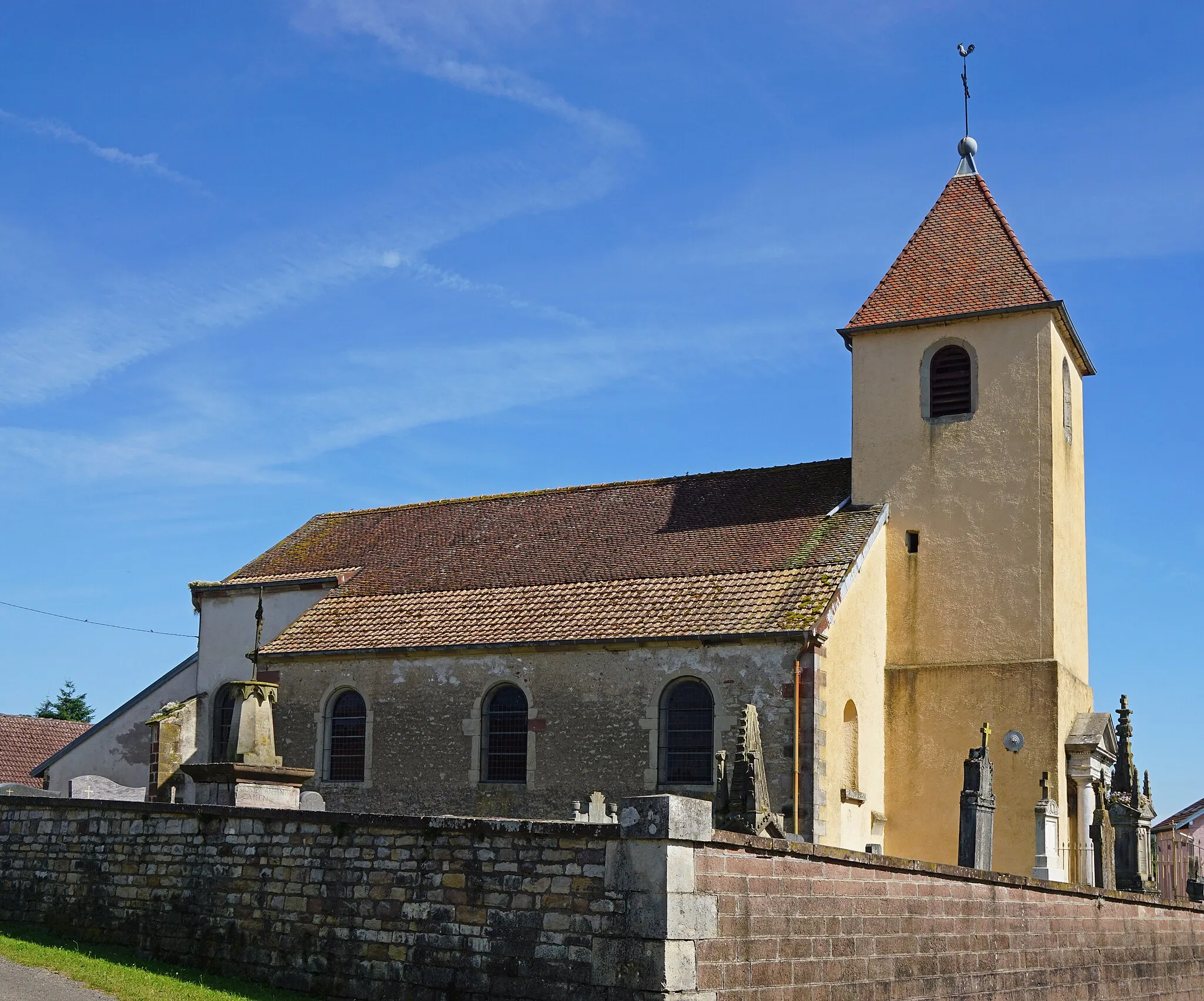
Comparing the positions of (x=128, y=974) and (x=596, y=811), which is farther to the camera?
(x=596, y=811)

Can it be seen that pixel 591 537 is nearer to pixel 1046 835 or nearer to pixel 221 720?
pixel 221 720

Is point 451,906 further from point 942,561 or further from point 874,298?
point 874,298

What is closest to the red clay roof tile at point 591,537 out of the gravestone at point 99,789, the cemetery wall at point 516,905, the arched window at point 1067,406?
the arched window at point 1067,406

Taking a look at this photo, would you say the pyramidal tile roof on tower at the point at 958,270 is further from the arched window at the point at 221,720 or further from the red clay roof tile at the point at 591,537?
the arched window at the point at 221,720

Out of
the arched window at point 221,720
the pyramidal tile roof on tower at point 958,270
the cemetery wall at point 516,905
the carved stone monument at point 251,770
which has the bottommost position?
the cemetery wall at point 516,905

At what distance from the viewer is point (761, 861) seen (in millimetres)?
11898

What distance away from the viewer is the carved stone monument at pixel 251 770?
16.0 metres

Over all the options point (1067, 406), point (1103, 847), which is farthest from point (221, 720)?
point (1067, 406)

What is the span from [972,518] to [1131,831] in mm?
5929

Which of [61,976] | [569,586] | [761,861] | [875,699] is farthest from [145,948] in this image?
[875,699]

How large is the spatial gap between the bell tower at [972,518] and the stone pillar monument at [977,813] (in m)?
4.17

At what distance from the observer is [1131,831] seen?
2222cm

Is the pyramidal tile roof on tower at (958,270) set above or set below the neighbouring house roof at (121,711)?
above

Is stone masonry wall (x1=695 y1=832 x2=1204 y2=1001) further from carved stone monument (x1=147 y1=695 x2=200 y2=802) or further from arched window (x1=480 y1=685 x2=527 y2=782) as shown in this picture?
carved stone monument (x1=147 y1=695 x2=200 y2=802)
